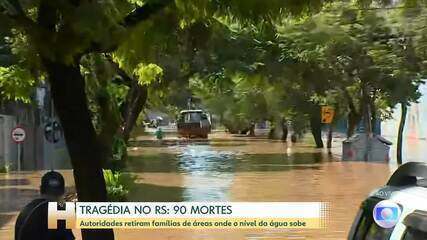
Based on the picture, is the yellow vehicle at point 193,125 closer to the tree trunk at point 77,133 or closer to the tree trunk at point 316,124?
the tree trunk at point 316,124

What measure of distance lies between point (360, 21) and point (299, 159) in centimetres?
1549

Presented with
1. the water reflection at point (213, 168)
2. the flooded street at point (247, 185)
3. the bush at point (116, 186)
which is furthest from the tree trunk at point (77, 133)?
the water reflection at point (213, 168)

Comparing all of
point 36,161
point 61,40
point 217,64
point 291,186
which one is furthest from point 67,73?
point 36,161

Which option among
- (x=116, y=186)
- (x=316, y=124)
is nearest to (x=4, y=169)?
(x=116, y=186)

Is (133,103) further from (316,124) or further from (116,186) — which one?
(316,124)

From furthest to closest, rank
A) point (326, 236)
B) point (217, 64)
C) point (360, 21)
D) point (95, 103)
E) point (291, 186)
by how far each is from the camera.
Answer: point (217, 64) → point (291, 186) → point (95, 103) → point (360, 21) → point (326, 236)

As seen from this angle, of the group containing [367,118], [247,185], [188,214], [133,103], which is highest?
[133,103]

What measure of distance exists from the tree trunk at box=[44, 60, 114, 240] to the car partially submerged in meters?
2.36

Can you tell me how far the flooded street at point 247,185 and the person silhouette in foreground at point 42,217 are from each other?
571 centimetres

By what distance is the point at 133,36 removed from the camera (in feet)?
17.5

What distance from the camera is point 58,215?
486cm

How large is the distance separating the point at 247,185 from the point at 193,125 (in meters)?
46.7

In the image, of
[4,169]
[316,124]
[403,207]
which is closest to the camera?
[403,207]

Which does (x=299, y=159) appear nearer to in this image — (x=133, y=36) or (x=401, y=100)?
(x=401, y=100)
